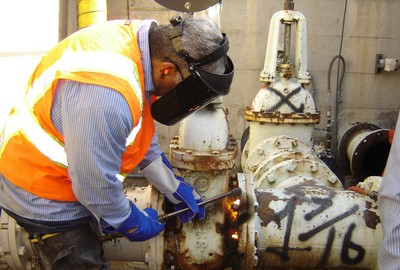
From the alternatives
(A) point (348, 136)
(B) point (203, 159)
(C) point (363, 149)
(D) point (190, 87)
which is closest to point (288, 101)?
(C) point (363, 149)

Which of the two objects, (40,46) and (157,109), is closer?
(157,109)

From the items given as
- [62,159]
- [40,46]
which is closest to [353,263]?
[62,159]

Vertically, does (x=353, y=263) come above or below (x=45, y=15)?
below

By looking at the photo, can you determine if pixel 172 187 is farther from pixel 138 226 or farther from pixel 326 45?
pixel 326 45

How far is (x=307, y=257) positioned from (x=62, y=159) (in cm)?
129

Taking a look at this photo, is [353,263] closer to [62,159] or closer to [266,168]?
[266,168]

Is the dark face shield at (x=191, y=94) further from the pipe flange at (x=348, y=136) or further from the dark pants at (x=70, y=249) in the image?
the pipe flange at (x=348, y=136)

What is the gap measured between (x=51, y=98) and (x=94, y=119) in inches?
8.4

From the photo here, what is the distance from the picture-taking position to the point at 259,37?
16.5ft

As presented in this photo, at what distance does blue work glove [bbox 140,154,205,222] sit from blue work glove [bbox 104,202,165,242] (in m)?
0.17

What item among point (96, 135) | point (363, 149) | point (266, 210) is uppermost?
point (96, 135)

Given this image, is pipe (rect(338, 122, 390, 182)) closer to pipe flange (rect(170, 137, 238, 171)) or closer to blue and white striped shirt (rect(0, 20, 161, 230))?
pipe flange (rect(170, 137, 238, 171))

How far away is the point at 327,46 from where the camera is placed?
5.09 m

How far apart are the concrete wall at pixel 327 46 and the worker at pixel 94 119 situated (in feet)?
11.4
